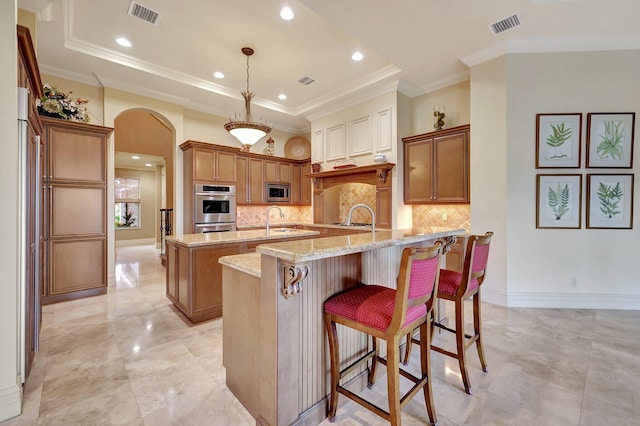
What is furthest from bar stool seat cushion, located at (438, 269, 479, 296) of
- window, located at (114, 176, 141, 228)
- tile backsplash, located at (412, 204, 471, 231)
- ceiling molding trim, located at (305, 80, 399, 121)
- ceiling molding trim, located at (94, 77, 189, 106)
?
window, located at (114, 176, 141, 228)

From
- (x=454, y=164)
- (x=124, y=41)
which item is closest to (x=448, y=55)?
(x=454, y=164)

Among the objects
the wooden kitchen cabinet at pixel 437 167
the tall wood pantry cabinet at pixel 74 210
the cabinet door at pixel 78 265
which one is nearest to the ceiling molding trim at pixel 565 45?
the wooden kitchen cabinet at pixel 437 167

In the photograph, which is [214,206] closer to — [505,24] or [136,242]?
[505,24]

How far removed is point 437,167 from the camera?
4465 mm

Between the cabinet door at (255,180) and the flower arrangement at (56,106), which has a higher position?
the flower arrangement at (56,106)

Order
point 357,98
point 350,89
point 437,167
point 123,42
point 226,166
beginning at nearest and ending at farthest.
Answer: point 123,42 → point 437,167 → point 350,89 → point 357,98 → point 226,166

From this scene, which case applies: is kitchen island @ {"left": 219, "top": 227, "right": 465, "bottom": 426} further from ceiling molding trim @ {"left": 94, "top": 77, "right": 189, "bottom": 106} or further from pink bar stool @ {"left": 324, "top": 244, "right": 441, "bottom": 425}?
ceiling molding trim @ {"left": 94, "top": 77, "right": 189, "bottom": 106}

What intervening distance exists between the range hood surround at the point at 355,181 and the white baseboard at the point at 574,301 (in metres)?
2.06

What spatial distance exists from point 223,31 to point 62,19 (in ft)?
5.84

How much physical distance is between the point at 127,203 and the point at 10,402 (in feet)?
33.7

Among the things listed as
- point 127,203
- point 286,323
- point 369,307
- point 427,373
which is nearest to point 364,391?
point 427,373

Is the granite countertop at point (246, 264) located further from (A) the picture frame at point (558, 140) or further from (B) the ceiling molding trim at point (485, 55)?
(B) the ceiling molding trim at point (485, 55)

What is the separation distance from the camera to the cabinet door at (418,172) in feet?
14.9

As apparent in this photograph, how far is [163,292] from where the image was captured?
4.23 metres
